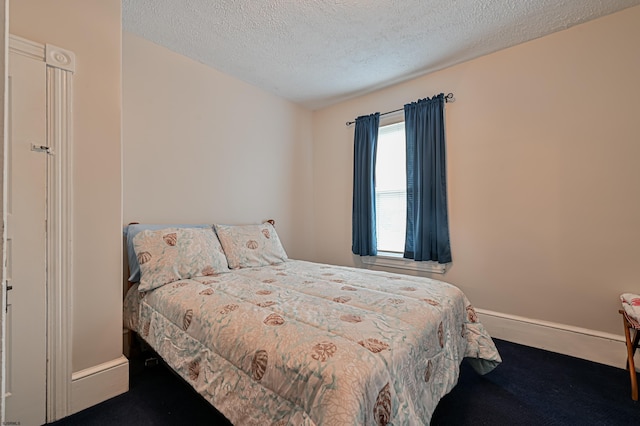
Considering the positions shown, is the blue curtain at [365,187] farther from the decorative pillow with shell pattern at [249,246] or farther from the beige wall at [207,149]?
the decorative pillow with shell pattern at [249,246]

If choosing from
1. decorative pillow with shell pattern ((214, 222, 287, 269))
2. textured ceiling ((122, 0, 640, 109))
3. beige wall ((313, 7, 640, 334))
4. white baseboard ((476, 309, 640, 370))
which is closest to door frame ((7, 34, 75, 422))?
textured ceiling ((122, 0, 640, 109))

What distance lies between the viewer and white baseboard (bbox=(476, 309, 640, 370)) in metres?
2.01

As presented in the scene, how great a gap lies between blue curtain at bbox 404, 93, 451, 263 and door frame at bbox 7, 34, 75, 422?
2709 mm

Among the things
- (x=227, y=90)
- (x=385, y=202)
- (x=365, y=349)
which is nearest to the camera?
(x=365, y=349)

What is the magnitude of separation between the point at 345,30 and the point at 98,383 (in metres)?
2.95

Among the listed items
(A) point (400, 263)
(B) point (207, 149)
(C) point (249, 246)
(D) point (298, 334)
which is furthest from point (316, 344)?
(B) point (207, 149)

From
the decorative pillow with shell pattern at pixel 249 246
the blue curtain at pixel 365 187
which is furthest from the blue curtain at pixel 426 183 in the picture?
the decorative pillow with shell pattern at pixel 249 246

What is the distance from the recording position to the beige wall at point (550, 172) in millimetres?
2014

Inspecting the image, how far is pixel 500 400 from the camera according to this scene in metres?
1.64

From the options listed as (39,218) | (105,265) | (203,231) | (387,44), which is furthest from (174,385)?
(387,44)

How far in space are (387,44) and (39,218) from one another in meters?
2.70

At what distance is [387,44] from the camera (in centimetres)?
236

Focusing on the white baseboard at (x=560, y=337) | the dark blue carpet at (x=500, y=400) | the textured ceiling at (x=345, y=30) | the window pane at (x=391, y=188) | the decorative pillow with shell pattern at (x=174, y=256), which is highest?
the textured ceiling at (x=345, y=30)

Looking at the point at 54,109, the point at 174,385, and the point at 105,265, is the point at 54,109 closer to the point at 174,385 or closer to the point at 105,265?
the point at 105,265
